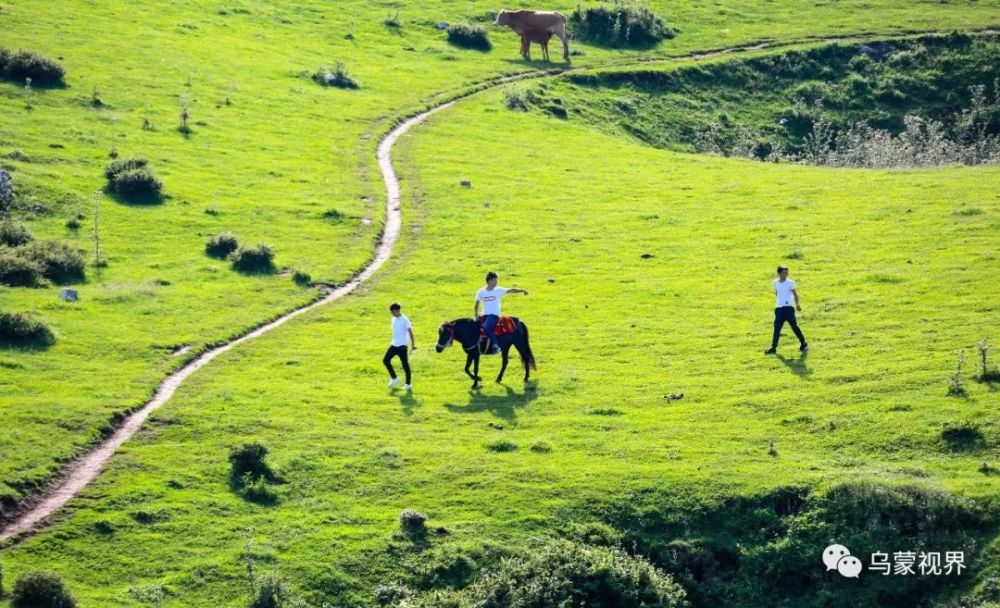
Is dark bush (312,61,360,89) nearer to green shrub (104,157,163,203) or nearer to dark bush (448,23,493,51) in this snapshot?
dark bush (448,23,493,51)

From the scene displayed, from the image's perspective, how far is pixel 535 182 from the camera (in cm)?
6147

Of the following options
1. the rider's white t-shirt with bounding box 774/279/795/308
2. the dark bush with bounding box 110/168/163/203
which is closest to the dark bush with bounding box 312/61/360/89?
the dark bush with bounding box 110/168/163/203

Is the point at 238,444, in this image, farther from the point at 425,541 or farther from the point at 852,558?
the point at 852,558

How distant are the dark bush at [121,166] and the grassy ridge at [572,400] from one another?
1155 centimetres

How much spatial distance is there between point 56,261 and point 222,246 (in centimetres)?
632

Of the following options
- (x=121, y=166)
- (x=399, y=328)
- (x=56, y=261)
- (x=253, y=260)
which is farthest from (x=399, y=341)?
(x=121, y=166)

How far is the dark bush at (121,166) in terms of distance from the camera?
55188 millimetres

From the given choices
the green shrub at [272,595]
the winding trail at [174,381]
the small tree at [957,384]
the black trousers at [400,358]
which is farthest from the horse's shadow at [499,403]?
the small tree at [957,384]

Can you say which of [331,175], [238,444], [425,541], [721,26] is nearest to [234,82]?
[331,175]

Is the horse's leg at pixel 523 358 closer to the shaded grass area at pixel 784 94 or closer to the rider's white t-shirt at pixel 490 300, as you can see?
the rider's white t-shirt at pixel 490 300

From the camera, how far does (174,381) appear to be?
38375 millimetres

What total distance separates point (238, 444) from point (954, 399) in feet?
57.3

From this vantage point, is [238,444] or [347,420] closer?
[238,444]

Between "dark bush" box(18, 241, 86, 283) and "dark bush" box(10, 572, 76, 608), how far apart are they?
20.3 m
